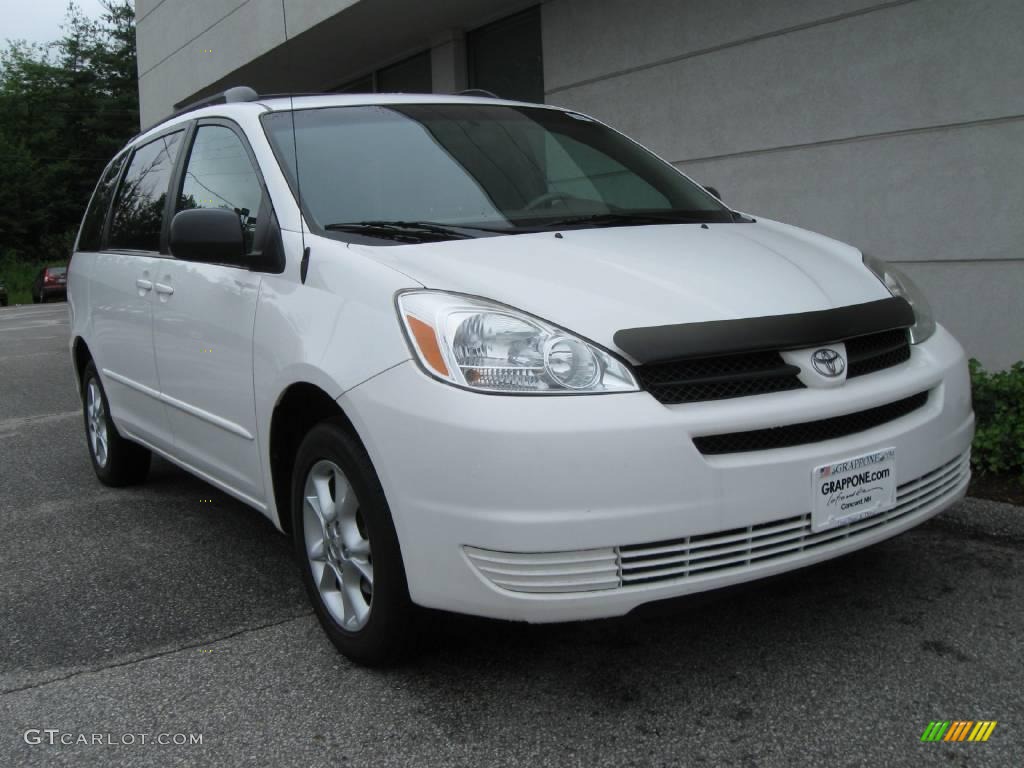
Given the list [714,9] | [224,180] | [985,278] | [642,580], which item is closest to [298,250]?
[224,180]

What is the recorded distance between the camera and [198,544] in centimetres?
440

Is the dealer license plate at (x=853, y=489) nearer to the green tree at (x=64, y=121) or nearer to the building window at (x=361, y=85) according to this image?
the building window at (x=361, y=85)

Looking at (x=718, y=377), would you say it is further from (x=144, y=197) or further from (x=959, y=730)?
(x=144, y=197)

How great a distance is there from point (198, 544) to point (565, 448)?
2529 millimetres

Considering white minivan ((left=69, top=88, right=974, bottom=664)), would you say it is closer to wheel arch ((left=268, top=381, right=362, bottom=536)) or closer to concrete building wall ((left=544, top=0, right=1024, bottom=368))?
wheel arch ((left=268, top=381, right=362, bottom=536))

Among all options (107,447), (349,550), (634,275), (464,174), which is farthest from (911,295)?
(107,447)

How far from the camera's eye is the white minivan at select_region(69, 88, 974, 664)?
248 cm

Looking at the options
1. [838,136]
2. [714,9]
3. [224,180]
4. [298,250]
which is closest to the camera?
[298,250]

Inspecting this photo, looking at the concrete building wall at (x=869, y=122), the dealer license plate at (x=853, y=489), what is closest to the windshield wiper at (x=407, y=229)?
the dealer license plate at (x=853, y=489)

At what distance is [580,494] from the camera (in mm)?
2428

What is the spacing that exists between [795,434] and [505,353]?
2.59ft

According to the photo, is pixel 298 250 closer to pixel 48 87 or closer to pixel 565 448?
pixel 565 448

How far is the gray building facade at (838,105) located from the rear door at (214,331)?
1.20m

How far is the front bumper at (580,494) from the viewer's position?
7.98ft
